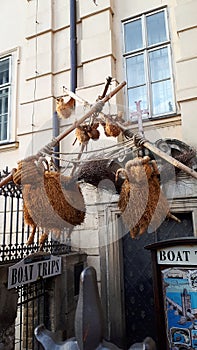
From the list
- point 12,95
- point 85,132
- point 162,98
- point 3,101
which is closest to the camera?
point 85,132

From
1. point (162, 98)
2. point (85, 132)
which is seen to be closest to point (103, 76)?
point (162, 98)

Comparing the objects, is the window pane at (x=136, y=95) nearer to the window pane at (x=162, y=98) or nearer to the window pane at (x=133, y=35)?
the window pane at (x=162, y=98)

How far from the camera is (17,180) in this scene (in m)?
2.04

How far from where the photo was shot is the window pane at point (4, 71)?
608 cm

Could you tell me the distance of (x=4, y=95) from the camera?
602 centimetres

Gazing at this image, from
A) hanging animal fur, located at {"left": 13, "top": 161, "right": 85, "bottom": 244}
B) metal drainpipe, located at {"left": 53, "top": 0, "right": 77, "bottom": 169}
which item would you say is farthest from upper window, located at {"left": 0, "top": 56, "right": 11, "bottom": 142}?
hanging animal fur, located at {"left": 13, "top": 161, "right": 85, "bottom": 244}

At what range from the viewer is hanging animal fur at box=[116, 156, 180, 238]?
2041 millimetres

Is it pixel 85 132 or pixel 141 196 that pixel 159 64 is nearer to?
pixel 85 132

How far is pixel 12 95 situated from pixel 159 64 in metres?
3.12

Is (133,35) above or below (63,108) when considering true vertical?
above

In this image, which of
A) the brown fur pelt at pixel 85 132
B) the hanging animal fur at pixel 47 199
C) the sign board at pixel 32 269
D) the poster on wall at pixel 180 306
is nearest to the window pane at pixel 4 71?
the brown fur pelt at pixel 85 132

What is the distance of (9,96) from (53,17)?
6.22 ft

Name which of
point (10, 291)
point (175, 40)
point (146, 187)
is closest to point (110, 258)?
point (10, 291)

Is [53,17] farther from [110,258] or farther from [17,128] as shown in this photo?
[110,258]
